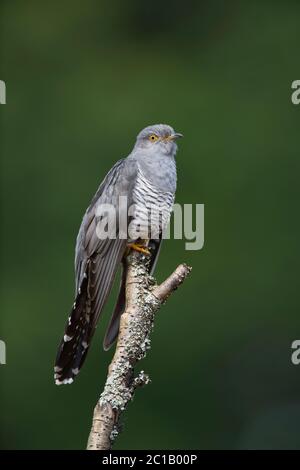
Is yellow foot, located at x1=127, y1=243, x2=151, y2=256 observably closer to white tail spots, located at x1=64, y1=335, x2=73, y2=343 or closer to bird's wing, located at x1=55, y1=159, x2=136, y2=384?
bird's wing, located at x1=55, y1=159, x2=136, y2=384

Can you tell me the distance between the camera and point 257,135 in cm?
697

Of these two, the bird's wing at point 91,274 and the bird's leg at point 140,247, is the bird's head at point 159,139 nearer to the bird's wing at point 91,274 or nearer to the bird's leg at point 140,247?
the bird's wing at point 91,274

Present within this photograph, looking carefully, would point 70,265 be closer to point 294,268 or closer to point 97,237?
point 294,268

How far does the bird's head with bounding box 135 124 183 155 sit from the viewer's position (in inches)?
126

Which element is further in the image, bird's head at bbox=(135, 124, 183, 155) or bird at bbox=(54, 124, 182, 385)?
bird's head at bbox=(135, 124, 183, 155)

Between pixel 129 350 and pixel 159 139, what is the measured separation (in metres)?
1.12

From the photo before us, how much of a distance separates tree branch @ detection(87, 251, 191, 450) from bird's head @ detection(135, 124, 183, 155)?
608mm

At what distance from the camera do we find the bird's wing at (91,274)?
259cm

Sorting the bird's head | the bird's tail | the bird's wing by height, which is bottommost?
the bird's tail

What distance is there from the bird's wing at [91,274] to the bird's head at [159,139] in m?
0.09

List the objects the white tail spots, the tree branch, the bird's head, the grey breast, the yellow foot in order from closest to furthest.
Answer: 1. the tree branch
2. the white tail spots
3. the yellow foot
4. the grey breast
5. the bird's head

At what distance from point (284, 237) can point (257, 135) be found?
0.80m

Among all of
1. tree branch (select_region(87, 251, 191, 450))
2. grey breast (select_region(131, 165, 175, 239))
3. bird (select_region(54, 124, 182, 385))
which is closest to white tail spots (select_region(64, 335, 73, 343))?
bird (select_region(54, 124, 182, 385))

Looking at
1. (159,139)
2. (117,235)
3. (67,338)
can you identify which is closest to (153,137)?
(159,139)
